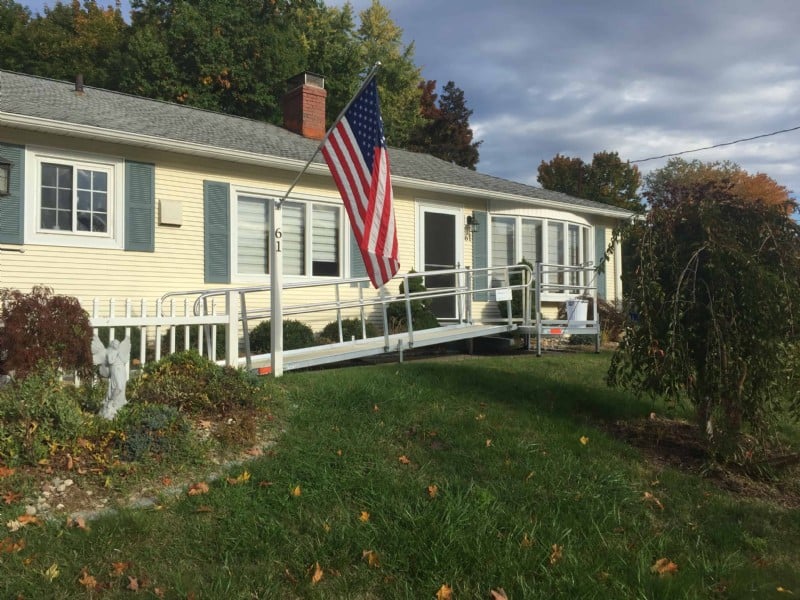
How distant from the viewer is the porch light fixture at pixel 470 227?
12609mm

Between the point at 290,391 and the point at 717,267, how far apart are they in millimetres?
3696

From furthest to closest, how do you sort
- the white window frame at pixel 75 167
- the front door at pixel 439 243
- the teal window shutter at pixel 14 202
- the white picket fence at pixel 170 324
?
the front door at pixel 439 243 → the white window frame at pixel 75 167 → the teal window shutter at pixel 14 202 → the white picket fence at pixel 170 324

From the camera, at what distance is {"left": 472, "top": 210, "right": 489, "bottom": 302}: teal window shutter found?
12.7m

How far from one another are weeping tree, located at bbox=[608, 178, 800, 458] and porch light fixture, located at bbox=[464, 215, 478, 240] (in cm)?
727

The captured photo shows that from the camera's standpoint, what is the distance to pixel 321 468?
14.6ft

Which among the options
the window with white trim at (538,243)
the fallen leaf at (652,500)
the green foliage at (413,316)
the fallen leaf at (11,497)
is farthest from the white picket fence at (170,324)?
the window with white trim at (538,243)

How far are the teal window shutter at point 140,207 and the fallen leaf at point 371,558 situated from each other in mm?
7065

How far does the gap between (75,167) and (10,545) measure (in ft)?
21.7

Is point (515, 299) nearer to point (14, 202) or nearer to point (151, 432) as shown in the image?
point (14, 202)

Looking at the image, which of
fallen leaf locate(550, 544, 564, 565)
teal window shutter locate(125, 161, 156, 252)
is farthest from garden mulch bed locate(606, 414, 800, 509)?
teal window shutter locate(125, 161, 156, 252)

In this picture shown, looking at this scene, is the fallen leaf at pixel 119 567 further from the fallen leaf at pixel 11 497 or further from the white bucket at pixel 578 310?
the white bucket at pixel 578 310

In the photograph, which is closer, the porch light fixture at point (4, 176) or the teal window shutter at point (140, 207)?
the porch light fixture at point (4, 176)

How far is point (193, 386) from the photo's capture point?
548cm

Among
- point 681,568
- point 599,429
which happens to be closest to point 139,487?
point 681,568
